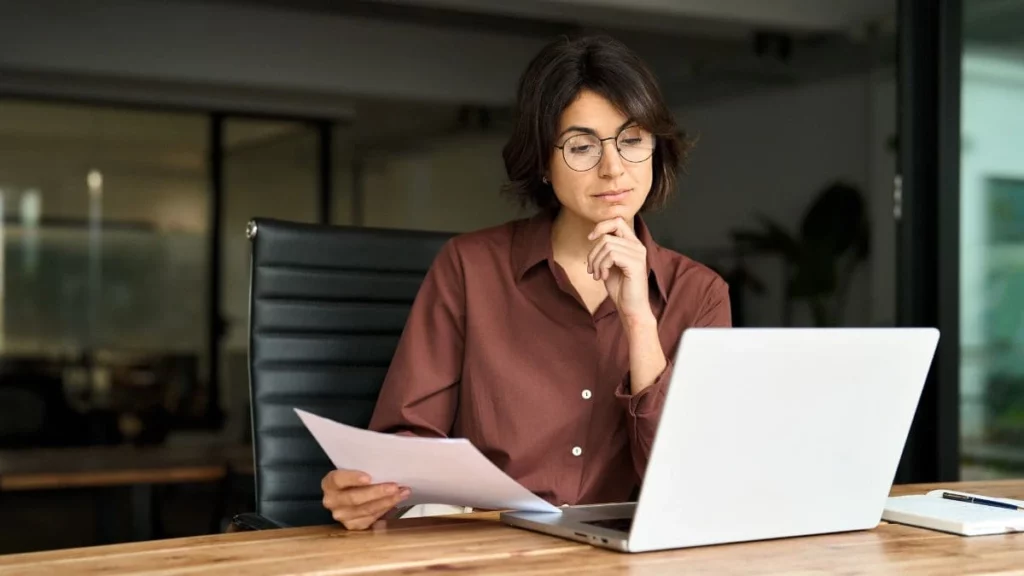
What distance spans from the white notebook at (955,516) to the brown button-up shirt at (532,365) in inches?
13.2

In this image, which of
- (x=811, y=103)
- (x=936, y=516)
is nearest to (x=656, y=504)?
(x=936, y=516)

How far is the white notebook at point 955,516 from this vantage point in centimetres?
142

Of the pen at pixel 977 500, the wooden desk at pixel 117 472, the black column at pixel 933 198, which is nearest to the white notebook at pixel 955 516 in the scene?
the pen at pixel 977 500

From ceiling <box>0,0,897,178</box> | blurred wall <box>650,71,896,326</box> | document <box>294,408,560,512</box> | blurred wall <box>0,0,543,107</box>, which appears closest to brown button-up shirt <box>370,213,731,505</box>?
document <box>294,408,560,512</box>

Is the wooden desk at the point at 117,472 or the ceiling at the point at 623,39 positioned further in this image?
the ceiling at the point at 623,39

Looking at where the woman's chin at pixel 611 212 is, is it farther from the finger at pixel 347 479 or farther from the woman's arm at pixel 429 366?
the finger at pixel 347 479

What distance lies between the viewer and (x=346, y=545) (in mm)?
1267

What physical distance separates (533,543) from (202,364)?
6.88 meters

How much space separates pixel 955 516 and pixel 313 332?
44.2 inches

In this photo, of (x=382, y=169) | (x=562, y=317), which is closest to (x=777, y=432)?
(x=562, y=317)

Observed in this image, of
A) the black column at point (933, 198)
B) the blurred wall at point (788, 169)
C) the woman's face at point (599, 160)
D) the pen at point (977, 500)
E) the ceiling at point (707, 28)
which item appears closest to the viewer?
the pen at point (977, 500)

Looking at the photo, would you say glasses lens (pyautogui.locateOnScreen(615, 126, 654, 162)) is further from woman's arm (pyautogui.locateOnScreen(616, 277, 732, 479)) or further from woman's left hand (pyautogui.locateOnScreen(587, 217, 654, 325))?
woman's arm (pyautogui.locateOnScreen(616, 277, 732, 479))

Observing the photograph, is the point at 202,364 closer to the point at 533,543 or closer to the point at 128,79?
the point at 128,79

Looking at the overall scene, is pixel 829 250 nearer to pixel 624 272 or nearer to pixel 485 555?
pixel 624 272
